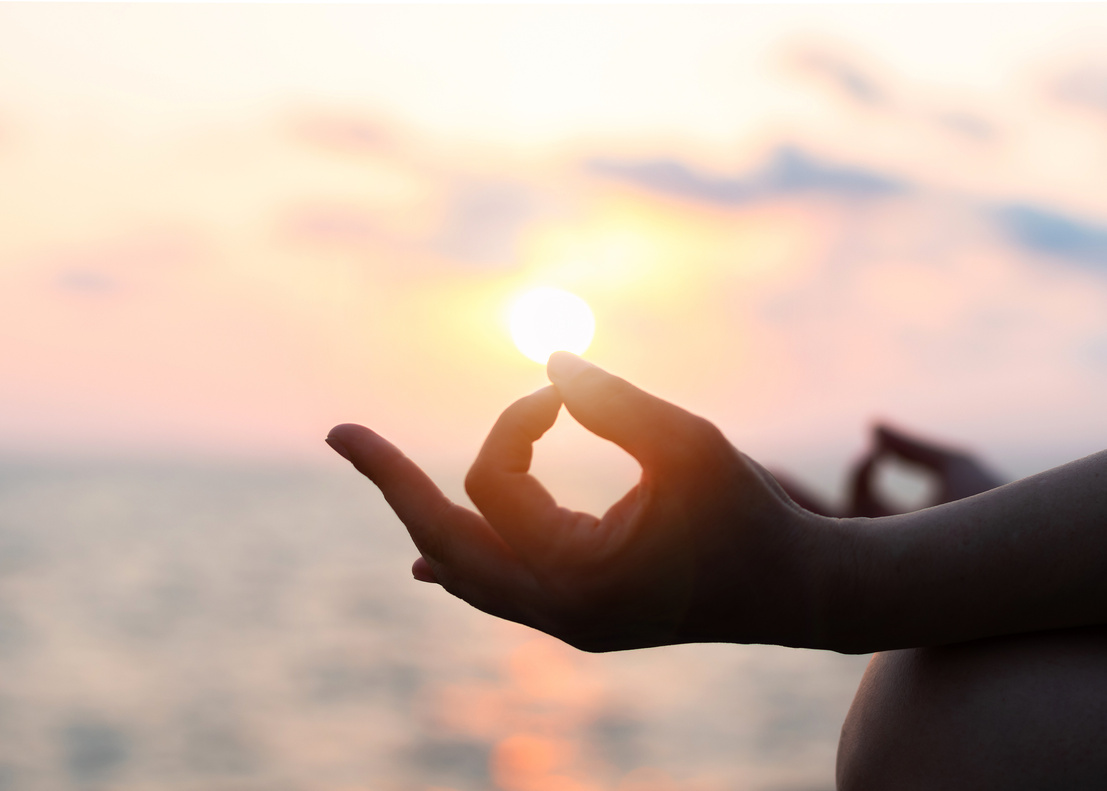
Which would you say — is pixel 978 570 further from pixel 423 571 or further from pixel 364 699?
pixel 364 699

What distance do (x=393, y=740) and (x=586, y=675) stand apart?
3072 mm

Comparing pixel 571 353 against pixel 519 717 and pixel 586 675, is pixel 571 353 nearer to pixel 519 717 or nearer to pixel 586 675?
pixel 519 717

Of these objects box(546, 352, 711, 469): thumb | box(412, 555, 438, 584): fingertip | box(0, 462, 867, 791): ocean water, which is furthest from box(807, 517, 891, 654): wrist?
box(0, 462, 867, 791): ocean water

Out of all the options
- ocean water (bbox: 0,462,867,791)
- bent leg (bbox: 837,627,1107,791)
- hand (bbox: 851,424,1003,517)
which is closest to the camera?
bent leg (bbox: 837,627,1107,791)

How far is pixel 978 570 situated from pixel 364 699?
8424 millimetres

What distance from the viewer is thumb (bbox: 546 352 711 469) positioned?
43.9 inches

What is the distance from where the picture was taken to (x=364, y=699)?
8.64 m

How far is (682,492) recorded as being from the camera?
1123mm

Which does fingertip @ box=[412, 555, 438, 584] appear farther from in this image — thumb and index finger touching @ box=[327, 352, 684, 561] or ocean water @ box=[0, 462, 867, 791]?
ocean water @ box=[0, 462, 867, 791]

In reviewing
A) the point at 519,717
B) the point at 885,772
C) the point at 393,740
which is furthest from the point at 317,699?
the point at 885,772

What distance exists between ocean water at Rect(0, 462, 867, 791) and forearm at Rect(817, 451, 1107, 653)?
584cm

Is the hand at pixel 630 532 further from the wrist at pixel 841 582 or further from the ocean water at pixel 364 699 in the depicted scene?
the ocean water at pixel 364 699

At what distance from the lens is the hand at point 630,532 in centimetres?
113

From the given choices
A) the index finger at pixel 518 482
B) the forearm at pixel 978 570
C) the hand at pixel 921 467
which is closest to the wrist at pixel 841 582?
the forearm at pixel 978 570
